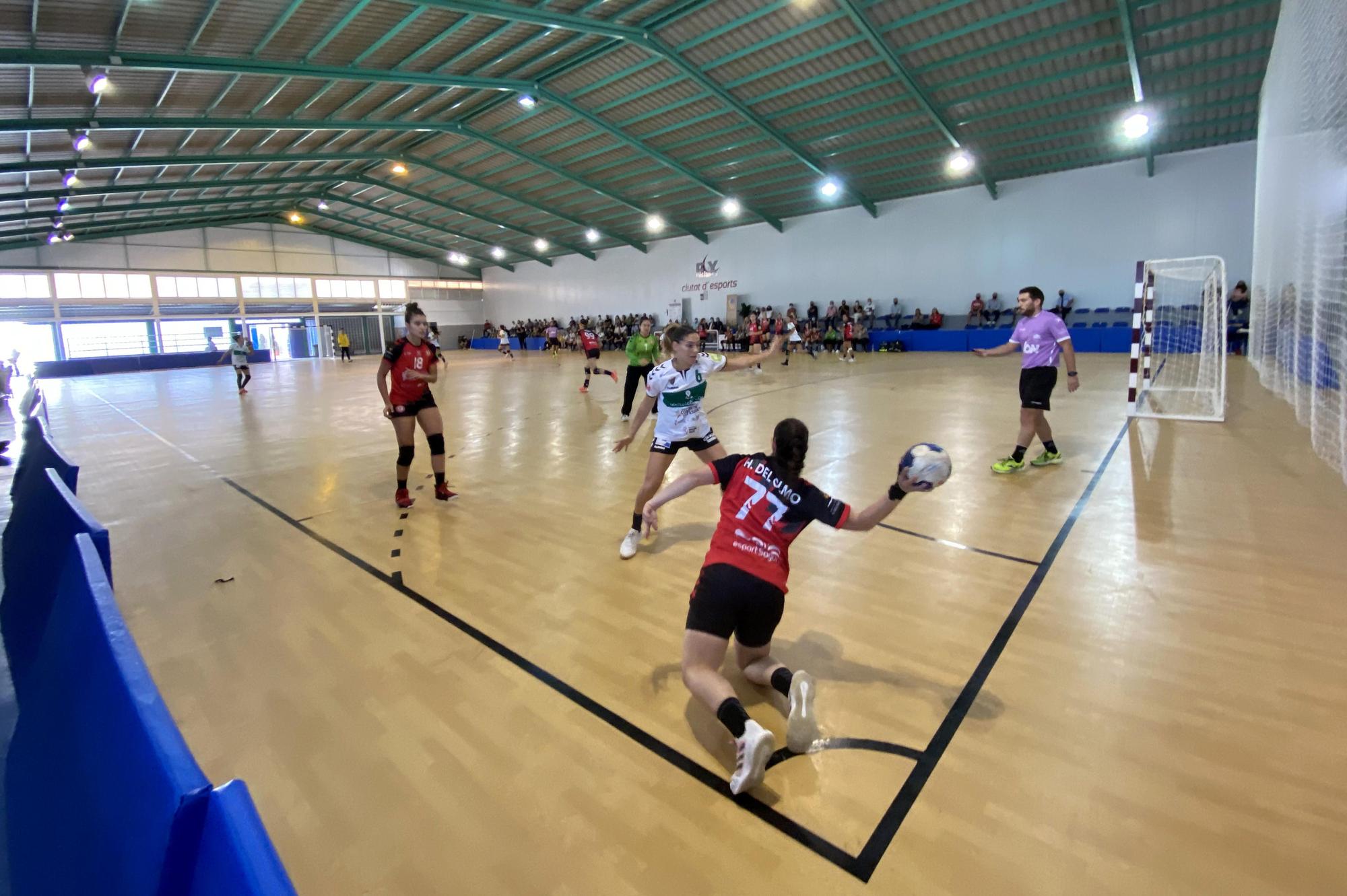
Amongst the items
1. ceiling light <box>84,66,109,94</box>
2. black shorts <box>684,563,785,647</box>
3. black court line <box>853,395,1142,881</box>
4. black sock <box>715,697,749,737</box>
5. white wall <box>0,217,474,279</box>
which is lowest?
black court line <box>853,395,1142,881</box>

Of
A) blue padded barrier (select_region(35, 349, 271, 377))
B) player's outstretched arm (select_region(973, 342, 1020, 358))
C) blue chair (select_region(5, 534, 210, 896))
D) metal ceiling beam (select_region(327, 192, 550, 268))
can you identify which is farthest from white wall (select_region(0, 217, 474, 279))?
player's outstretched arm (select_region(973, 342, 1020, 358))

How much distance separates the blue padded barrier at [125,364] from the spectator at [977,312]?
3954cm

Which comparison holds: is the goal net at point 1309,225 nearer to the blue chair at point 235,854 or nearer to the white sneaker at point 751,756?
the white sneaker at point 751,756

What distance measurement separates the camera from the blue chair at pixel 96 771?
1.34 meters

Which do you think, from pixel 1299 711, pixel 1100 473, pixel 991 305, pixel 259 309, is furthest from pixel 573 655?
pixel 259 309

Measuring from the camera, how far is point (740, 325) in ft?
113

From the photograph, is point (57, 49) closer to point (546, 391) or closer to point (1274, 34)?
point (546, 391)

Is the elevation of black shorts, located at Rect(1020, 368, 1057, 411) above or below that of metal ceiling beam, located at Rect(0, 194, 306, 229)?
below

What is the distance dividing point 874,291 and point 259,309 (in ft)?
130

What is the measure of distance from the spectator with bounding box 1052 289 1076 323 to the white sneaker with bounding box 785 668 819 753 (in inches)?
1055

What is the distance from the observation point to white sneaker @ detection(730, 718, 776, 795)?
2.51 meters

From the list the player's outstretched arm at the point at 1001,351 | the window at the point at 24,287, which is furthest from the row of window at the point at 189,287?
the player's outstretched arm at the point at 1001,351

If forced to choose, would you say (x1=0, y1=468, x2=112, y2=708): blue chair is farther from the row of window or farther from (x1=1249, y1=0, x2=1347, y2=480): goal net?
the row of window

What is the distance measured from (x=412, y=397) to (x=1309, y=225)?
13.2m
